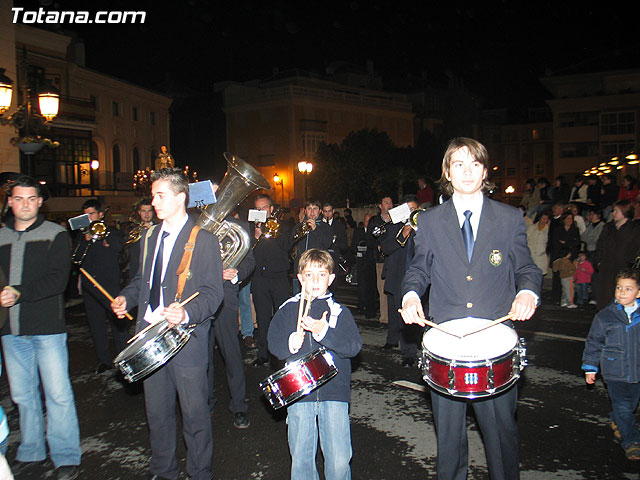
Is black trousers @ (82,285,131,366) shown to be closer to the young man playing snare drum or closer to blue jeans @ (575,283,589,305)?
the young man playing snare drum

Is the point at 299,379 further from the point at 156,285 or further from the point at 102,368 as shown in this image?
the point at 102,368

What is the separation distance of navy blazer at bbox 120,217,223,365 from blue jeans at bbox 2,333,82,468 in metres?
0.91

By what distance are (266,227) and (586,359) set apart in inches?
175

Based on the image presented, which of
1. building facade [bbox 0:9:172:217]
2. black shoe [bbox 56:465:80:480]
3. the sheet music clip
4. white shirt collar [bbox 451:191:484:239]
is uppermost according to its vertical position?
building facade [bbox 0:9:172:217]

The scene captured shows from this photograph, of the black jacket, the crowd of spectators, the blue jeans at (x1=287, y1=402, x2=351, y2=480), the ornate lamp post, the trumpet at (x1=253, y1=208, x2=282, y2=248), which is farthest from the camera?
the ornate lamp post

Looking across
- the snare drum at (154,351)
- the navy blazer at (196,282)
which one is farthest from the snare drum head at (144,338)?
the navy blazer at (196,282)

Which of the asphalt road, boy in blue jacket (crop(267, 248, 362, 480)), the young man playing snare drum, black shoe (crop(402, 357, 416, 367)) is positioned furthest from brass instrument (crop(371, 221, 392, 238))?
the young man playing snare drum

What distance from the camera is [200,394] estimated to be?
4137 mm

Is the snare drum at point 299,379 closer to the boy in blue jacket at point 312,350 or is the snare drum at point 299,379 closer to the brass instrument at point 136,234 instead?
the boy in blue jacket at point 312,350

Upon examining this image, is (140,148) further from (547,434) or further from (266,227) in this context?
(547,434)

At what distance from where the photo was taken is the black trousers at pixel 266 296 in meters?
7.71

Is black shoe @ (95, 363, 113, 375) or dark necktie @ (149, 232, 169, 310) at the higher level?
dark necktie @ (149, 232, 169, 310)

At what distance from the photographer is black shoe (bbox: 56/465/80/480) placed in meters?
4.54

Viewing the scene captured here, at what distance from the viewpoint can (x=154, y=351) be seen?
12.4ft
